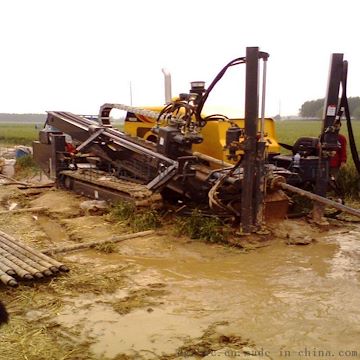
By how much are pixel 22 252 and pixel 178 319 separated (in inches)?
86.8

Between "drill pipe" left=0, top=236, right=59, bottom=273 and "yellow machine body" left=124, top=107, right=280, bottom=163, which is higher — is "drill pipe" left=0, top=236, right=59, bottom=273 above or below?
below

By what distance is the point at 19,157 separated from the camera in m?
16.3

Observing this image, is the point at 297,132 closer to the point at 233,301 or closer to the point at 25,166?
the point at 25,166

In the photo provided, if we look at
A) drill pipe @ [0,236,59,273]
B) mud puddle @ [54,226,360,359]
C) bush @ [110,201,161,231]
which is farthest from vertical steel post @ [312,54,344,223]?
drill pipe @ [0,236,59,273]

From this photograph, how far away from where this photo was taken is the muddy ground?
12.4ft

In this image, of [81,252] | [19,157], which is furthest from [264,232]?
[19,157]

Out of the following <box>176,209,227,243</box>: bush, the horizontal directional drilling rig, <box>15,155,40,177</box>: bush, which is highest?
the horizontal directional drilling rig

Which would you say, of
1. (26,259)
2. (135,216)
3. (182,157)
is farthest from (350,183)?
(26,259)

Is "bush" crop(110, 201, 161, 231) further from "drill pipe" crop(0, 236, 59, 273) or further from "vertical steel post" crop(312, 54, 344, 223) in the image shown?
"vertical steel post" crop(312, 54, 344, 223)

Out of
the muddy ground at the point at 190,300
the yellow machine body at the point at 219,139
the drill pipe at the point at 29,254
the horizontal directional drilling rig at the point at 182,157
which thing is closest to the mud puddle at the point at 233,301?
the muddy ground at the point at 190,300

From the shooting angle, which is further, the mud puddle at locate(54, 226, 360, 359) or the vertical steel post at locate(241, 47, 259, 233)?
the vertical steel post at locate(241, 47, 259, 233)

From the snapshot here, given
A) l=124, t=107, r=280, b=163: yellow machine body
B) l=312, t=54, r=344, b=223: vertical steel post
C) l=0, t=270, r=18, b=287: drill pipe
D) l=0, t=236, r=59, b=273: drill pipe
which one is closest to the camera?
l=0, t=270, r=18, b=287: drill pipe

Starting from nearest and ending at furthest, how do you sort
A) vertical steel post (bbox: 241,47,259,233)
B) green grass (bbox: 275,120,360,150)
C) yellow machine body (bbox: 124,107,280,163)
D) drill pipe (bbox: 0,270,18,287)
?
1. drill pipe (bbox: 0,270,18,287)
2. vertical steel post (bbox: 241,47,259,233)
3. yellow machine body (bbox: 124,107,280,163)
4. green grass (bbox: 275,120,360,150)

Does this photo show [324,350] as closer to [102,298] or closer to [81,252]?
[102,298]
